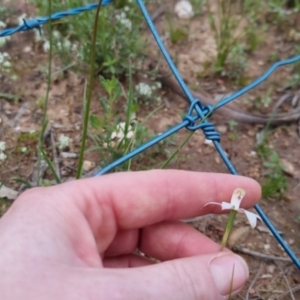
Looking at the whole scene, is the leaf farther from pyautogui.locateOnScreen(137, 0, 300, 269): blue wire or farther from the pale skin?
the pale skin

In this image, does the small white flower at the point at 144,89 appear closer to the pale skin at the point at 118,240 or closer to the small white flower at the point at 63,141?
the small white flower at the point at 63,141

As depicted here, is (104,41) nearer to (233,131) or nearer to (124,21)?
(124,21)

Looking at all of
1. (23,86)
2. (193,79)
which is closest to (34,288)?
(23,86)

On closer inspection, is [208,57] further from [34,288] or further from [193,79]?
[34,288]

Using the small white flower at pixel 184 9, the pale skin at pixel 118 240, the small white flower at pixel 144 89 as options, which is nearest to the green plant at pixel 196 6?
the small white flower at pixel 184 9

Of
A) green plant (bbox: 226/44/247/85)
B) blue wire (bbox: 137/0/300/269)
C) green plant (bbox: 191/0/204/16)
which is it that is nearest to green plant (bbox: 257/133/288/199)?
blue wire (bbox: 137/0/300/269)

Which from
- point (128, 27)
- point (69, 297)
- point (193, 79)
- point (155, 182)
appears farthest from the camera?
point (193, 79)
